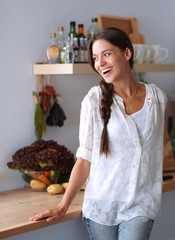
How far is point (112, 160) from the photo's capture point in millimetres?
1847

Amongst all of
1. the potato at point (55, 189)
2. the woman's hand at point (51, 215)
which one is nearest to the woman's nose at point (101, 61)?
the woman's hand at point (51, 215)

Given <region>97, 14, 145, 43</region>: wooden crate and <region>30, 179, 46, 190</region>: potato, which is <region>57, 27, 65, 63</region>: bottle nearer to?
<region>97, 14, 145, 43</region>: wooden crate

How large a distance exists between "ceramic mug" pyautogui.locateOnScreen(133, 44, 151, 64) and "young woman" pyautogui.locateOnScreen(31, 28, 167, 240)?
2.68 feet

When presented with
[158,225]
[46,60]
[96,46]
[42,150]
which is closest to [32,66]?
[46,60]

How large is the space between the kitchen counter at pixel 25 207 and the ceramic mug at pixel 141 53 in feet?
2.52

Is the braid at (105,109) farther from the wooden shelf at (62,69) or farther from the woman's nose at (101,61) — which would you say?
the wooden shelf at (62,69)

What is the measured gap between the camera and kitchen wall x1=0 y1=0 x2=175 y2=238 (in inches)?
93.1

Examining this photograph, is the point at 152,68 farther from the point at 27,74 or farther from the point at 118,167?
the point at 118,167

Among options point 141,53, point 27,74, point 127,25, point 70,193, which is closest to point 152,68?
point 141,53

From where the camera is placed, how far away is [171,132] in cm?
340

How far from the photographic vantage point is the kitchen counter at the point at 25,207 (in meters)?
1.78

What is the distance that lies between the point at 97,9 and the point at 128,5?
0.96ft

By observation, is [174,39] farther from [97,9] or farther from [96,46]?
[96,46]

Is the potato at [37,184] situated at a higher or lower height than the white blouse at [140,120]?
lower
